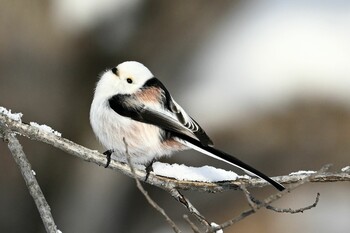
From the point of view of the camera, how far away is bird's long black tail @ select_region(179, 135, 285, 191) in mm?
2666

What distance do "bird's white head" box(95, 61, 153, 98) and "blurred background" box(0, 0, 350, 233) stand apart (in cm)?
431

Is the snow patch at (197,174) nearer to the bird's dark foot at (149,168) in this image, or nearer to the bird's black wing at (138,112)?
the bird's dark foot at (149,168)

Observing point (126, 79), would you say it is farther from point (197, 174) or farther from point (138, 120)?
point (197, 174)

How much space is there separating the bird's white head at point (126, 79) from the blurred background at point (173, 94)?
4310 millimetres

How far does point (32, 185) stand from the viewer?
2662 mm

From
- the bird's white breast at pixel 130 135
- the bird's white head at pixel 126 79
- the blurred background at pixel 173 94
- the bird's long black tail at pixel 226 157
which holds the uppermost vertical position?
the blurred background at pixel 173 94

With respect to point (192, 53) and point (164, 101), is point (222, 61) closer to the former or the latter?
point (192, 53)

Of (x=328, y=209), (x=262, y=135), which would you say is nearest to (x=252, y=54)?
(x=262, y=135)

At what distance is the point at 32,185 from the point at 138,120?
63 cm

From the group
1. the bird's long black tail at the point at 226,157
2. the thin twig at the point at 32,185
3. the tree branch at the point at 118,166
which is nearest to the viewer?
the thin twig at the point at 32,185

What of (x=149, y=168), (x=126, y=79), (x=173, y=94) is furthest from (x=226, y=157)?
(x=173, y=94)

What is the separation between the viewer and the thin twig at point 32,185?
99.1 inches

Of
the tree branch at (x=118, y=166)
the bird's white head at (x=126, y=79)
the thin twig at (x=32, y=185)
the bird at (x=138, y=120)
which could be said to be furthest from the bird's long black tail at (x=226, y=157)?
the thin twig at (x=32, y=185)

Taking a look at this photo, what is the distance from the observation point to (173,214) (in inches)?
296
